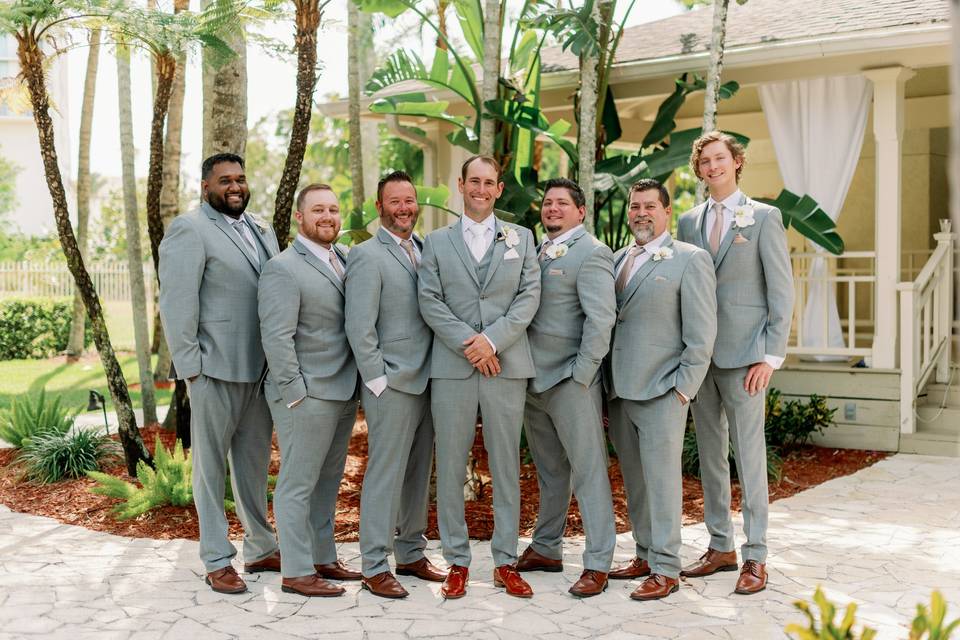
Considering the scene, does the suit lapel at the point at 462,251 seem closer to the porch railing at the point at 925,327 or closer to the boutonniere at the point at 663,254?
the boutonniere at the point at 663,254

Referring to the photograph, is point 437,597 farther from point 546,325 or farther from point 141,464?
point 141,464

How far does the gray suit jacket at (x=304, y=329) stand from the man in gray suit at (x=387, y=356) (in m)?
0.11

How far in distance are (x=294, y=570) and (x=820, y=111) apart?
7.16 metres

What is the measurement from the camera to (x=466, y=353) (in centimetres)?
491

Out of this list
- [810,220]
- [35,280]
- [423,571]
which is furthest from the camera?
[35,280]

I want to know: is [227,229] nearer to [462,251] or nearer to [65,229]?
[462,251]

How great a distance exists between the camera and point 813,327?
9.58 meters

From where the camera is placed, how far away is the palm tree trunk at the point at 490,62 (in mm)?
7273

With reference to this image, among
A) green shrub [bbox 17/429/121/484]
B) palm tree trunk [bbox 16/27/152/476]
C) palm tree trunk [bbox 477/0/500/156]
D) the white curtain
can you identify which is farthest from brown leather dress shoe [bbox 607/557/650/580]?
the white curtain

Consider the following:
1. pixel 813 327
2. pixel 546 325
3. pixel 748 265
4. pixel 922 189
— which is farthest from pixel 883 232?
pixel 546 325

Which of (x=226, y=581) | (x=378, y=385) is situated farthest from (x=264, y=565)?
(x=378, y=385)

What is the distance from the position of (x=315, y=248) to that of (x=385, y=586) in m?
1.74

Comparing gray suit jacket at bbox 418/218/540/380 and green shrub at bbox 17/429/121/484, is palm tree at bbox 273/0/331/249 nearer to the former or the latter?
gray suit jacket at bbox 418/218/540/380

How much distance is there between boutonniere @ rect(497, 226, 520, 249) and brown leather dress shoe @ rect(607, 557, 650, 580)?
181 cm
